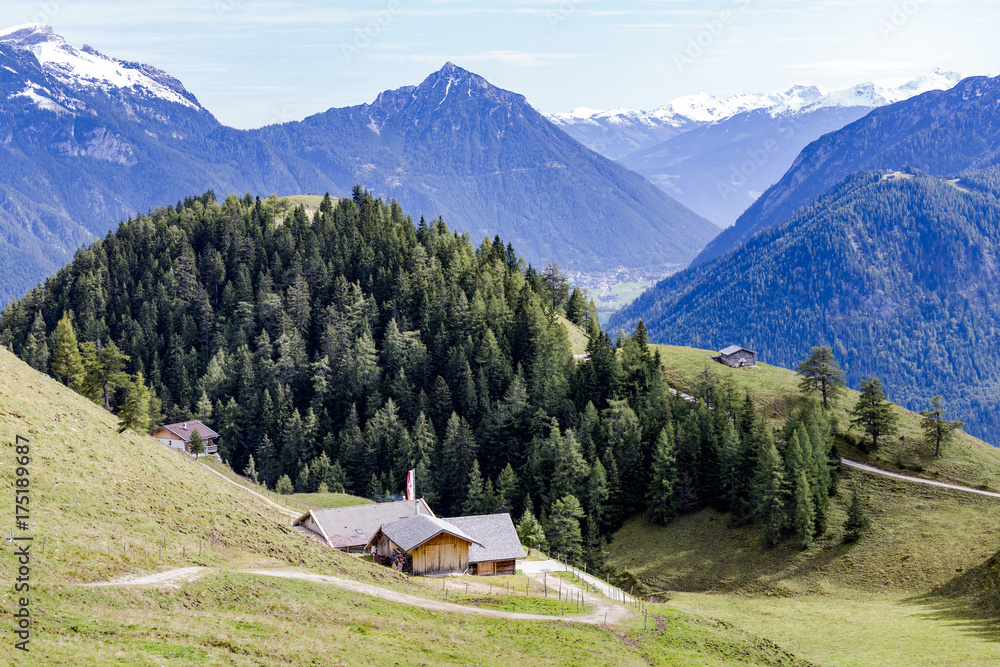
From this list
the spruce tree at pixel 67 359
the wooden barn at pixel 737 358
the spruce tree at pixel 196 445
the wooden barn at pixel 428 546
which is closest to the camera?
the wooden barn at pixel 428 546

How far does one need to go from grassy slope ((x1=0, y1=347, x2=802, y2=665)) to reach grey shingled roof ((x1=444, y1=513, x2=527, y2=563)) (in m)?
14.7

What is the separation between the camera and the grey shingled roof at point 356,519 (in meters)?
82.5

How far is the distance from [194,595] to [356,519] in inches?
1690

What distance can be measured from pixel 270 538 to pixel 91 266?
15293 centimetres

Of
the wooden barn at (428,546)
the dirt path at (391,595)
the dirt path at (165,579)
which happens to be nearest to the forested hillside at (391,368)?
the wooden barn at (428,546)

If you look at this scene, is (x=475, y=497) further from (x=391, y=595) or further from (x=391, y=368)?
(x=391, y=595)

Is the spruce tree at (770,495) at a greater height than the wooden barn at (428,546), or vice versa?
the spruce tree at (770,495)

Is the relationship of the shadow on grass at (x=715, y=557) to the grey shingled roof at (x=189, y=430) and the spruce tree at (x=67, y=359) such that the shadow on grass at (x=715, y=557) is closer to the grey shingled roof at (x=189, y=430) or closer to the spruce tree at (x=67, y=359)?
the grey shingled roof at (x=189, y=430)

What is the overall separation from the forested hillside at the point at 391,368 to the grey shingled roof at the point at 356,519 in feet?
87.0

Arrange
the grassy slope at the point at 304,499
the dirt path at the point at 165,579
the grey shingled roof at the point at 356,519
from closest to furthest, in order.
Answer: the dirt path at the point at 165,579 < the grey shingled roof at the point at 356,519 < the grassy slope at the point at 304,499

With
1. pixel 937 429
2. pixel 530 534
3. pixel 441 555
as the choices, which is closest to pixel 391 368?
pixel 530 534

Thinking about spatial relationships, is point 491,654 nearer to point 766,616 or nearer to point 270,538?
point 270,538

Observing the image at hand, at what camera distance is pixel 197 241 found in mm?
190500

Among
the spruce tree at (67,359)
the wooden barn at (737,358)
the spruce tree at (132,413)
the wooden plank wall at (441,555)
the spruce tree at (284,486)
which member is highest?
the wooden barn at (737,358)
